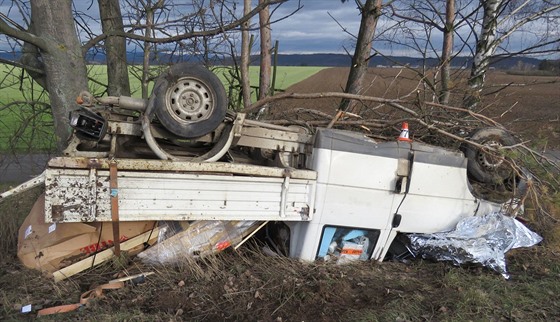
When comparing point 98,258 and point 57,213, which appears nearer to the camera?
point 57,213

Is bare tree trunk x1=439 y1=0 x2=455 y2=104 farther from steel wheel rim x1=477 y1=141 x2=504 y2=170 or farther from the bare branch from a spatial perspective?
the bare branch

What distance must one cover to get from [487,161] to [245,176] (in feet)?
8.49

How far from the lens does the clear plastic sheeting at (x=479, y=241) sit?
4102 mm

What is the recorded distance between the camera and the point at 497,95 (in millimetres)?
6730

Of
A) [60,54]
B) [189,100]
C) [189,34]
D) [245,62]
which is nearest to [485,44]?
[245,62]

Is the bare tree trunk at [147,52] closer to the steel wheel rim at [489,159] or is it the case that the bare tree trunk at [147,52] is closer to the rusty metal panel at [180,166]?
the rusty metal panel at [180,166]

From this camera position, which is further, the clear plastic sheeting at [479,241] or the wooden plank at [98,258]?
the clear plastic sheeting at [479,241]

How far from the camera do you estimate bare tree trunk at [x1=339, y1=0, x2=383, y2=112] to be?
7000 mm

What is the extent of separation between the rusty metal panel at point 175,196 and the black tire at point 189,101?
0.37m

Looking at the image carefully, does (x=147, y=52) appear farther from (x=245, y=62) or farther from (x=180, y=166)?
(x=180, y=166)

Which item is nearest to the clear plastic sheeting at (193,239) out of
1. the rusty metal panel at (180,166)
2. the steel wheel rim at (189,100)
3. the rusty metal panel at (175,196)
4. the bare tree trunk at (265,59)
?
the rusty metal panel at (175,196)

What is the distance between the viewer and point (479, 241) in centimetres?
419

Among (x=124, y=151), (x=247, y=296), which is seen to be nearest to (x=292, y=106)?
(x=124, y=151)

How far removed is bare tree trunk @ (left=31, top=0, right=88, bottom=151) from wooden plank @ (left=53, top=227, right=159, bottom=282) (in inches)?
72.8
